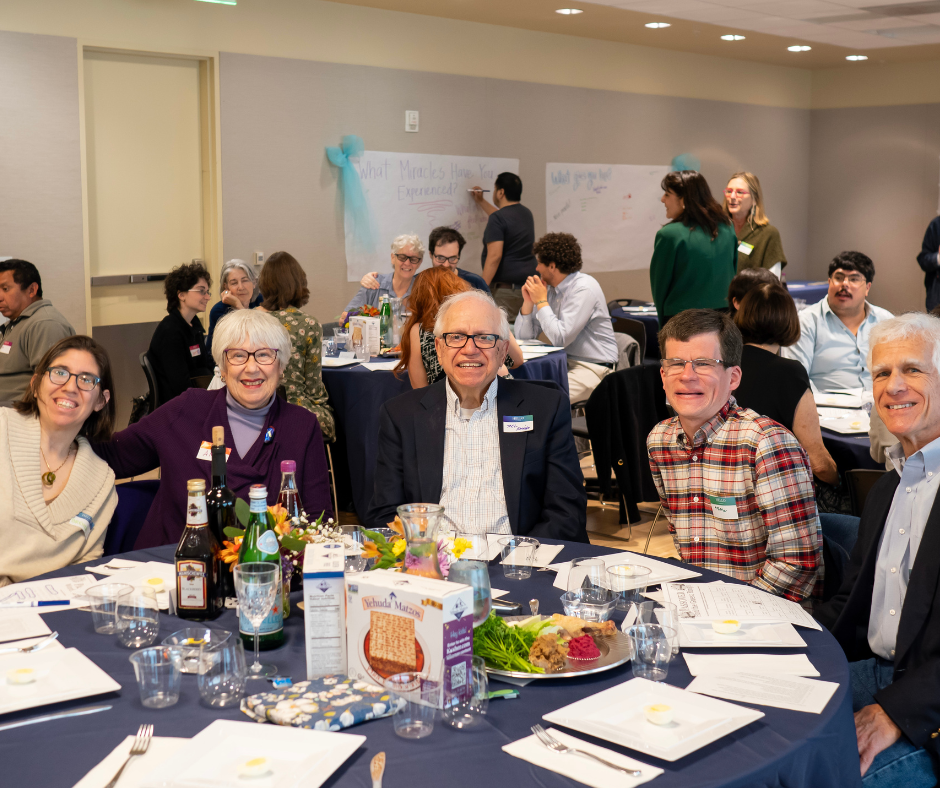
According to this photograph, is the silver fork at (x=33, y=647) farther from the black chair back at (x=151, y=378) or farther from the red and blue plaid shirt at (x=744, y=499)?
the black chair back at (x=151, y=378)

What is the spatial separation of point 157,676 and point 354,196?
6.39 m

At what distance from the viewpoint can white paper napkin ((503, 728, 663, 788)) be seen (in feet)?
4.11

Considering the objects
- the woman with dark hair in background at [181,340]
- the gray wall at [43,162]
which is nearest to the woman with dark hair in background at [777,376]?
the woman with dark hair in background at [181,340]

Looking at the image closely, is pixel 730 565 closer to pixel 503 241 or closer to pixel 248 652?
pixel 248 652

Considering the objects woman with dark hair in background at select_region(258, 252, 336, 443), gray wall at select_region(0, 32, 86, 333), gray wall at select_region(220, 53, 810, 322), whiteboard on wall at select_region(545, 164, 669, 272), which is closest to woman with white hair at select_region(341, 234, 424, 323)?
woman with dark hair in background at select_region(258, 252, 336, 443)

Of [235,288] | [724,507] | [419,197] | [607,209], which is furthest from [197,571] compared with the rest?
[607,209]

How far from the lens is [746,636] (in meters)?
1.72

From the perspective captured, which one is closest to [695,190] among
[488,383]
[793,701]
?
[488,383]

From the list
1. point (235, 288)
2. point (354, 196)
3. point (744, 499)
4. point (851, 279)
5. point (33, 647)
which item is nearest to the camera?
point (33, 647)

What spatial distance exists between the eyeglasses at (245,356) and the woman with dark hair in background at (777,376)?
1617 millimetres

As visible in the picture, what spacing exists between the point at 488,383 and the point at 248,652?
123cm

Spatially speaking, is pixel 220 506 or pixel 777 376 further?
pixel 777 376

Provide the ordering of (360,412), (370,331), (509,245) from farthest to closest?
(509,245), (370,331), (360,412)

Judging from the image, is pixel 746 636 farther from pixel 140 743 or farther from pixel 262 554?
pixel 140 743
